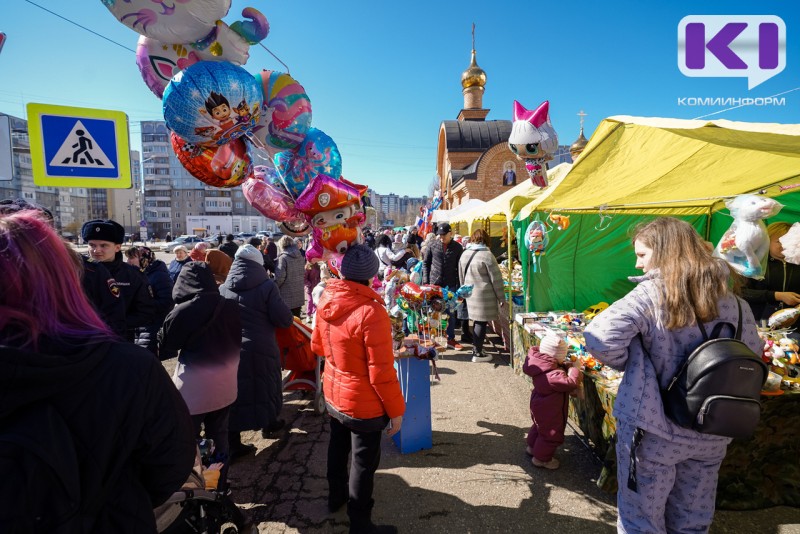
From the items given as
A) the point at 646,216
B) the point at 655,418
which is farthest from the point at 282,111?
the point at 646,216

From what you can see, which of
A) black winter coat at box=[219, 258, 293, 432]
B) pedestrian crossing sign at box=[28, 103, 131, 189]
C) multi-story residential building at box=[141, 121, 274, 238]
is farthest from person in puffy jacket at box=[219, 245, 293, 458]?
multi-story residential building at box=[141, 121, 274, 238]

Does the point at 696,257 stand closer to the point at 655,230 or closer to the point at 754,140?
the point at 655,230

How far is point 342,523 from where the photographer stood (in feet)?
8.42

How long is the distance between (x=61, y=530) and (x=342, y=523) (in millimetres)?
2019

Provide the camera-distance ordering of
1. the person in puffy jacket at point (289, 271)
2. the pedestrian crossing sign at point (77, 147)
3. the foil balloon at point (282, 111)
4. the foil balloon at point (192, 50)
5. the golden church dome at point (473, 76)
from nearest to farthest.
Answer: the foil balloon at point (192, 50) < the pedestrian crossing sign at point (77, 147) < the foil balloon at point (282, 111) < the person in puffy jacket at point (289, 271) < the golden church dome at point (473, 76)

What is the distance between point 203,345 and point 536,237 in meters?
3.71

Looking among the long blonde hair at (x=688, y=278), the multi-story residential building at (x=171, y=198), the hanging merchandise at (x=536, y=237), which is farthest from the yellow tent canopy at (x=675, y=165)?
the multi-story residential building at (x=171, y=198)

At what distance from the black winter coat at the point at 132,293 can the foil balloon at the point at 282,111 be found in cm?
156

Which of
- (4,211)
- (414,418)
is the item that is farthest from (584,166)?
(4,211)

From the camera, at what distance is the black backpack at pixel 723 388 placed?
161 centimetres

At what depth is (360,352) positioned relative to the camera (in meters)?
2.19

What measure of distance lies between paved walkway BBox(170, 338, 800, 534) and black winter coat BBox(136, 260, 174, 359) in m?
1.45

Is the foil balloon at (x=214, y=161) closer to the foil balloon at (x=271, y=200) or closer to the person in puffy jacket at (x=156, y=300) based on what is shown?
the foil balloon at (x=271, y=200)

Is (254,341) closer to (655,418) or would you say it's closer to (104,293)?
(104,293)
